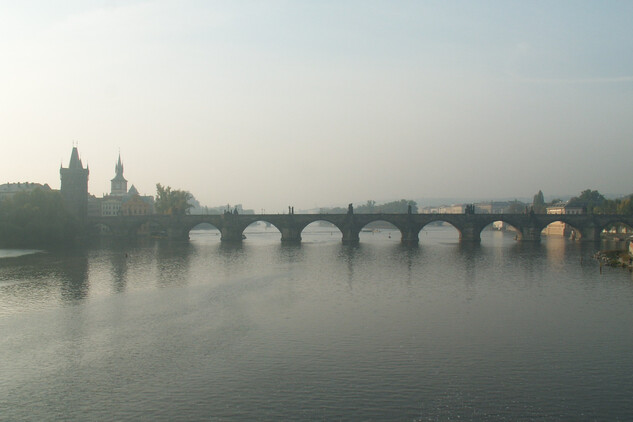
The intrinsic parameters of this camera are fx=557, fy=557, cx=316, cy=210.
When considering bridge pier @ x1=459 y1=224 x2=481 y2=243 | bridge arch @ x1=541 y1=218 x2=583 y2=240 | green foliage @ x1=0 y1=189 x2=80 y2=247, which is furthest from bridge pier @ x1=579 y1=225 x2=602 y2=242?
green foliage @ x1=0 y1=189 x2=80 y2=247

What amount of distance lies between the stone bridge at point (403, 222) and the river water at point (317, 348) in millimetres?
50471

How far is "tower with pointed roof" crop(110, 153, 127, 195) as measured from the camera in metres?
187

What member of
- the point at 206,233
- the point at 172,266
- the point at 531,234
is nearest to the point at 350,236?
the point at 531,234

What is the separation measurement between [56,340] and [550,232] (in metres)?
130

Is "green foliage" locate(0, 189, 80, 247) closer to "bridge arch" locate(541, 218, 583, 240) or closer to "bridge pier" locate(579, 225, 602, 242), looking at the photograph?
"bridge pier" locate(579, 225, 602, 242)

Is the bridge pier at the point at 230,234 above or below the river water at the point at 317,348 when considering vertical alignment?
above

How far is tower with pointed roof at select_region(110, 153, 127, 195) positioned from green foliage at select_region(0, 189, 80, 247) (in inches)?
4086

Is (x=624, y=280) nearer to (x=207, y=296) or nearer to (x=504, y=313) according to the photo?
(x=504, y=313)

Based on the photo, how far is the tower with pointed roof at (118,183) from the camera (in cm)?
18662

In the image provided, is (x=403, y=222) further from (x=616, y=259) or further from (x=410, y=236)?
(x=616, y=259)

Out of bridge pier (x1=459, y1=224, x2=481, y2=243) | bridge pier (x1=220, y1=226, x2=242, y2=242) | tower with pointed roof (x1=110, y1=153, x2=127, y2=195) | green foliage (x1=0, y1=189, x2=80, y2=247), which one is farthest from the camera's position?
tower with pointed roof (x1=110, y1=153, x2=127, y2=195)

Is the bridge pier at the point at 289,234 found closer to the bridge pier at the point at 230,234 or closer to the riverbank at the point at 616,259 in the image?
the bridge pier at the point at 230,234

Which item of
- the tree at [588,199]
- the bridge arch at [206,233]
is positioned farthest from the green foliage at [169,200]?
the tree at [588,199]

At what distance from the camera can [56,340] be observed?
24.5 m
